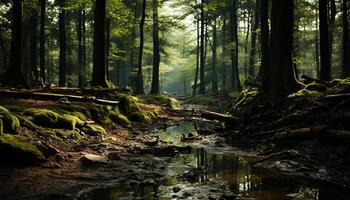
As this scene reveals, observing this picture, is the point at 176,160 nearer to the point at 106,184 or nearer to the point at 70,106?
the point at 106,184

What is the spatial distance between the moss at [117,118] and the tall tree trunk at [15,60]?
3924mm

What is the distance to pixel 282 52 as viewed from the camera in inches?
587

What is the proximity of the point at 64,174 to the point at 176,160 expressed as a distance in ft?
11.1

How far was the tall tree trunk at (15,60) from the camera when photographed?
15.9 m

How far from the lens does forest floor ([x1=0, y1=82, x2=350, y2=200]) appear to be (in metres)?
7.29

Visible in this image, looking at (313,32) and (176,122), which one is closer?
(176,122)

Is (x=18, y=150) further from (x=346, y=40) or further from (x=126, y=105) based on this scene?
(x=346, y=40)

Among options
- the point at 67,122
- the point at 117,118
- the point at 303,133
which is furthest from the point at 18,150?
the point at 117,118

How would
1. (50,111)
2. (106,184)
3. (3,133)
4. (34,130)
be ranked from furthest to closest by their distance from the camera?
(50,111) < (34,130) < (3,133) < (106,184)

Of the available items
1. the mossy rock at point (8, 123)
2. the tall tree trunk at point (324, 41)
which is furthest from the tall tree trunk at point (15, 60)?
the tall tree trunk at point (324, 41)

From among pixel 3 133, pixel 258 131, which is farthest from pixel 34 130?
pixel 258 131

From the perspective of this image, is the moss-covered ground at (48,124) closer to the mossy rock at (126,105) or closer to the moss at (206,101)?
the mossy rock at (126,105)

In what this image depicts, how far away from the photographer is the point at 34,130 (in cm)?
966

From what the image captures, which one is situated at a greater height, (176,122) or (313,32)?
(313,32)
